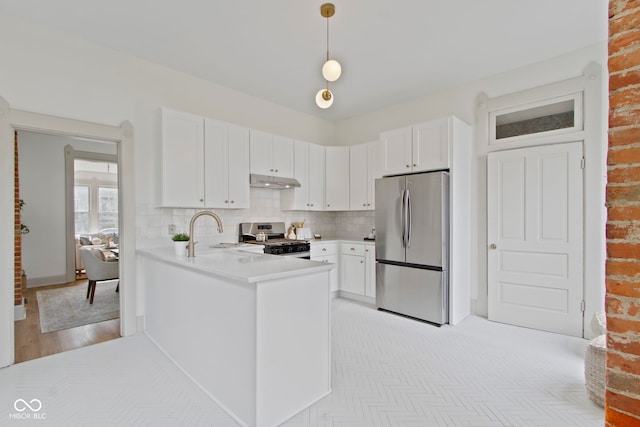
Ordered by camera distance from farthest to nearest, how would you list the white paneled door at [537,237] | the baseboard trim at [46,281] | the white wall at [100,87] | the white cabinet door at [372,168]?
the baseboard trim at [46,281]
the white cabinet door at [372,168]
the white paneled door at [537,237]
the white wall at [100,87]

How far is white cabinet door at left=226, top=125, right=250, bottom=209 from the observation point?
3752 millimetres

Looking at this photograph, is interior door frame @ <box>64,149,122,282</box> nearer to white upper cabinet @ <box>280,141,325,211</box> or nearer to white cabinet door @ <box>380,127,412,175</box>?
white upper cabinet @ <box>280,141,325,211</box>

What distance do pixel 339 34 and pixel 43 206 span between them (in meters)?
5.99

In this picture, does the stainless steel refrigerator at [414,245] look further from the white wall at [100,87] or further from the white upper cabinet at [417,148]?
the white wall at [100,87]

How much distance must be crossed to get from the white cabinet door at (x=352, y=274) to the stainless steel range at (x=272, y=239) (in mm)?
662

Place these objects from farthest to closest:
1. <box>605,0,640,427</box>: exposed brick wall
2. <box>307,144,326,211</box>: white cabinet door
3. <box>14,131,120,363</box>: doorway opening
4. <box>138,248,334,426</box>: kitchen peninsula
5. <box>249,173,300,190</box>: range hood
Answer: <box>307,144,326,211</box>: white cabinet door < <box>249,173,300,190</box>: range hood < <box>14,131,120,363</box>: doorway opening < <box>138,248,334,426</box>: kitchen peninsula < <box>605,0,640,427</box>: exposed brick wall

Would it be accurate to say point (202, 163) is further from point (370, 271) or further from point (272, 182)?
point (370, 271)

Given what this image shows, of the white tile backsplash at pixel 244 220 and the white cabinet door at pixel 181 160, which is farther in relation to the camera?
the white tile backsplash at pixel 244 220

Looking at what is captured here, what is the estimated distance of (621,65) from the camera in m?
1.10

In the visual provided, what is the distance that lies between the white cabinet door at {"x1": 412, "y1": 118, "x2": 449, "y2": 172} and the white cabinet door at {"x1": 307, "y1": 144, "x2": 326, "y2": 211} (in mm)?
1635

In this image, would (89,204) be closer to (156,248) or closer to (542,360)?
(156,248)

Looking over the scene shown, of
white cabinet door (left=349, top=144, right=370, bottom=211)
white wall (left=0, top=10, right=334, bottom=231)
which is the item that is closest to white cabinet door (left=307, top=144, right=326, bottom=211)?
white cabinet door (left=349, top=144, right=370, bottom=211)

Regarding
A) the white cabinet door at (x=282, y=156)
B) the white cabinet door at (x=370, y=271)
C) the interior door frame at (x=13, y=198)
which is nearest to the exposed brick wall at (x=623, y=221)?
the white cabinet door at (x=370, y=271)

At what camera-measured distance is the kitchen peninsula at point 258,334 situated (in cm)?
174
